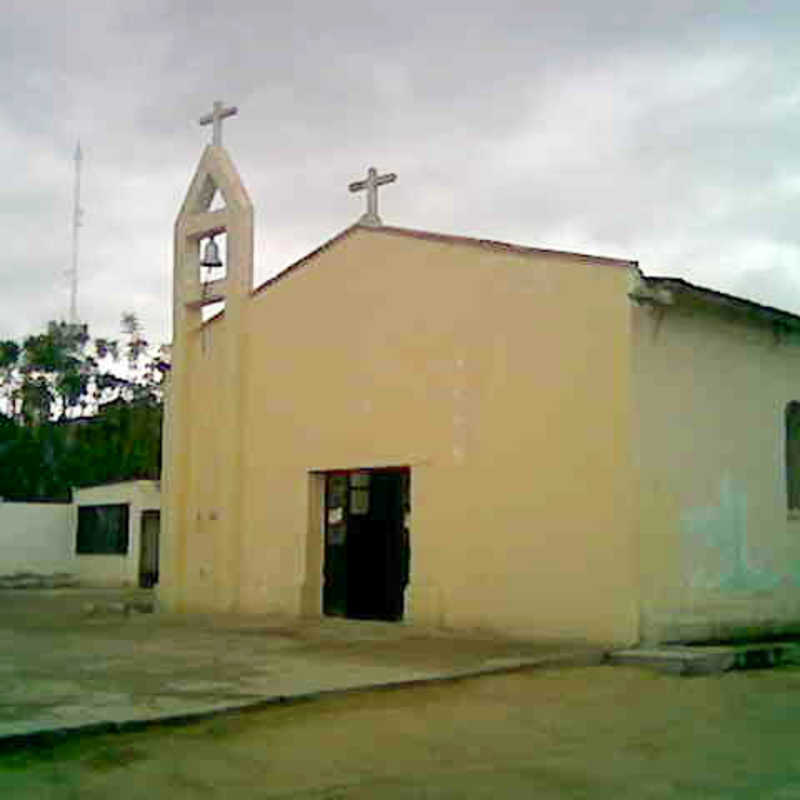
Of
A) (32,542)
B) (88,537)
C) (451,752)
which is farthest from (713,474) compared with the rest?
(32,542)

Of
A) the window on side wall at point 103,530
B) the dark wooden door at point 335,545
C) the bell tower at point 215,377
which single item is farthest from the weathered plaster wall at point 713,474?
the window on side wall at point 103,530

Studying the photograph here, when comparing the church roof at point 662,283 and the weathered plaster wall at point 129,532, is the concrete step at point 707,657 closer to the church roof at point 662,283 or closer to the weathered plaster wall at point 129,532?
the church roof at point 662,283

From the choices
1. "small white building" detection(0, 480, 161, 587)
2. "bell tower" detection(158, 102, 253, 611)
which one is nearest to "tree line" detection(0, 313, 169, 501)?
"small white building" detection(0, 480, 161, 587)

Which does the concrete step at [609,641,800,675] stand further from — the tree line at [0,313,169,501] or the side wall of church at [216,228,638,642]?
the tree line at [0,313,169,501]

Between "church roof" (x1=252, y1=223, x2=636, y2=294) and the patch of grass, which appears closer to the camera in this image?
the patch of grass

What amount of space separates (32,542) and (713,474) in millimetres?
24280

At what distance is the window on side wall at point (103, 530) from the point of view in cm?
3294

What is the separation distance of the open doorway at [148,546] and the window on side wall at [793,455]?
18570 millimetres

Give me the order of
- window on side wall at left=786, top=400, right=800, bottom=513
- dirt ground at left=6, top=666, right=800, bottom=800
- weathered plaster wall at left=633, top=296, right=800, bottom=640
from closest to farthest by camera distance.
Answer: dirt ground at left=6, top=666, right=800, bottom=800
weathered plaster wall at left=633, top=296, right=800, bottom=640
window on side wall at left=786, top=400, right=800, bottom=513

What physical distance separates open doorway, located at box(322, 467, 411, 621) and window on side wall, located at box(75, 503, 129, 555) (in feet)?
51.4

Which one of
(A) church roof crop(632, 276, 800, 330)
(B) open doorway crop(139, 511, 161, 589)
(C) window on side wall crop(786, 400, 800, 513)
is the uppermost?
(A) church roof crop(632, 276, 800, 330)

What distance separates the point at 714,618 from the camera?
14812mm

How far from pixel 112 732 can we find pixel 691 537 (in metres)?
8.41

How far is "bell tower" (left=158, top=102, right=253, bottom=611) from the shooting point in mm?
19625
